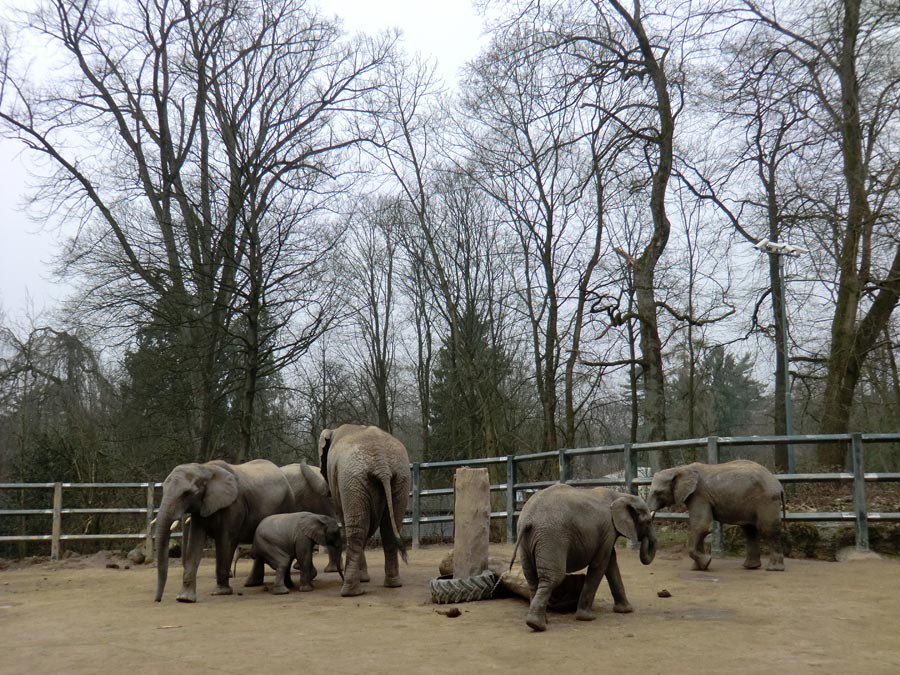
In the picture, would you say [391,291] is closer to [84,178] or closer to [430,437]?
[430,437]

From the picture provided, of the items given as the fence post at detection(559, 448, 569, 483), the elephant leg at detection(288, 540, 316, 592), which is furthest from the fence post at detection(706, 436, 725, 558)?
the elephant leg at detection(288, 540, 316, 592)

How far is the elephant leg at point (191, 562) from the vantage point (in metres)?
8.73

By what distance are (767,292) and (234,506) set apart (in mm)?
13875

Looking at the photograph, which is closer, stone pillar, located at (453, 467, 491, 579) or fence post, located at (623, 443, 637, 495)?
stone pillar, located at (453, 467, 491, 579)

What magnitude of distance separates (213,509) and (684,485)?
508cm

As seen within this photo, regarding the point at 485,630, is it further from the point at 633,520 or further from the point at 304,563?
the point at 304,563

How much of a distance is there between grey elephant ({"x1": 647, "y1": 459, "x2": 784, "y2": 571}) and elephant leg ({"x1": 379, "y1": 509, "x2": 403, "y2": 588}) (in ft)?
9.41

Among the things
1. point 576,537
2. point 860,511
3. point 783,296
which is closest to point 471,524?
point 576,537

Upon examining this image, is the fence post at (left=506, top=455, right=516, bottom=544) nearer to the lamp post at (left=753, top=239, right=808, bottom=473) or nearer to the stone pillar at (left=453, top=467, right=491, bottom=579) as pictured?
the stone pillar at (left=453, top=467, right=491, bottom=579)

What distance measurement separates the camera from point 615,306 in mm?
20078

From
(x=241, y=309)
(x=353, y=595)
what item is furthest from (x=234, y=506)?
(x=241, y=309)

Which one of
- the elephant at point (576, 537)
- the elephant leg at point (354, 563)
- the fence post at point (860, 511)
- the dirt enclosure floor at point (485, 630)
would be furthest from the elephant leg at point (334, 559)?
the fence post at point (860, 511)

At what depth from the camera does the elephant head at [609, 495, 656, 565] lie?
6750 millimetres

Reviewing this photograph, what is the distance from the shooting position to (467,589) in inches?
310
